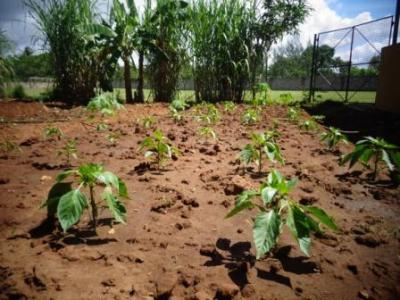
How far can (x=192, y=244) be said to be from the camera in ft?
5.53

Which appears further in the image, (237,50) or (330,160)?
(237,50)

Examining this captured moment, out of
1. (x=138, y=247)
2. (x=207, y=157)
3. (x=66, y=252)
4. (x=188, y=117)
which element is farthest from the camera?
(x=188, y=117)

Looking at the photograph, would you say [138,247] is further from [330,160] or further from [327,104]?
[327,104]

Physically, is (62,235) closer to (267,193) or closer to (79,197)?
(79,197)

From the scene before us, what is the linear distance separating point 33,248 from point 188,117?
4.36 m

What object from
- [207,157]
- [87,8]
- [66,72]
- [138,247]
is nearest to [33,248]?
[138,247]

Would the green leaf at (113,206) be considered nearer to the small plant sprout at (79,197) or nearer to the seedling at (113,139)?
the small plant sprout at (79,197)

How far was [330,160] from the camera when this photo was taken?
333 centimetres

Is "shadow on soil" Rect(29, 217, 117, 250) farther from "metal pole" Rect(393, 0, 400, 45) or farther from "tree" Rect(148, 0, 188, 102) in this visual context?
"metal pole" Rect(393, 0, 400, 45)

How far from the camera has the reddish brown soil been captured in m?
1.35

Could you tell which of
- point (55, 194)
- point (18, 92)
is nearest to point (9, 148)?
point (55, 194)

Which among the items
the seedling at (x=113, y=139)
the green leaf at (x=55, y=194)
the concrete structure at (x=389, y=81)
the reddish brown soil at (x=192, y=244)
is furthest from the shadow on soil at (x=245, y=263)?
the concrete structure at (x=389, y=81)

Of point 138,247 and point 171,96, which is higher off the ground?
point 171,96

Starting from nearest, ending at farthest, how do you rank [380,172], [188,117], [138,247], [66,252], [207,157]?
[66,252] < [138,247] < [380,172] < [207,157] < [188,117]
